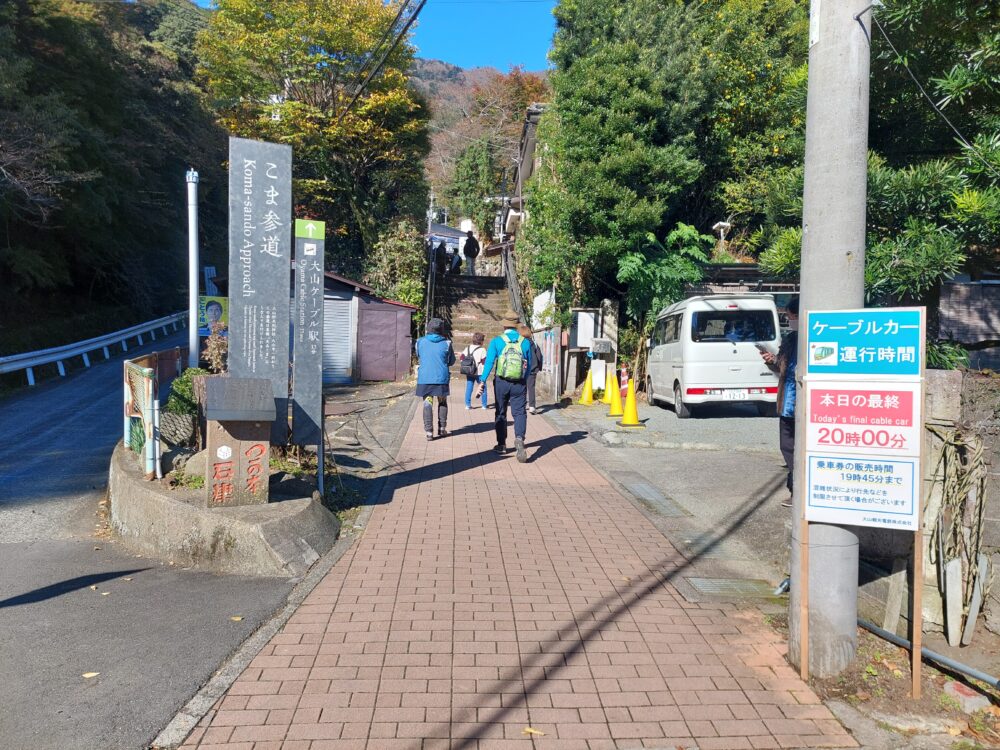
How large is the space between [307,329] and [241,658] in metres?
3.19

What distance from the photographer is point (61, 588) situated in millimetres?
5324

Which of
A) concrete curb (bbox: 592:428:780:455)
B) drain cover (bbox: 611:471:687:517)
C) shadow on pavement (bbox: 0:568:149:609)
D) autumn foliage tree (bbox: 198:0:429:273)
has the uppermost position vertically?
autumn foliage tree (bbox: 198:0:429:273)

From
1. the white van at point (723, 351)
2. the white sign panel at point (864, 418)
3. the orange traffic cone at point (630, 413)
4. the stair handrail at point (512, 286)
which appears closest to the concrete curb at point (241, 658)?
the white sign panel at point (864, 418)

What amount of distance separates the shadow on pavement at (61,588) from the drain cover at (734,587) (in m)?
4.17

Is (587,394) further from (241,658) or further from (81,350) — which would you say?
(81,350)

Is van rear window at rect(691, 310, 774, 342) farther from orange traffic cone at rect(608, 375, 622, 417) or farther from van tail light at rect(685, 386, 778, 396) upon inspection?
orange traffic cone at rect(608, 375, 622, 417)

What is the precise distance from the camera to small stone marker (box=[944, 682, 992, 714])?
3664mm

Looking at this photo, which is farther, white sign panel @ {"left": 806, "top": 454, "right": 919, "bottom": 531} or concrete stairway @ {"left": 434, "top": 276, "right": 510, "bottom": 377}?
concrete stairway @ {"left": 434, "top": 276, "right": 510, "bottom": 377}

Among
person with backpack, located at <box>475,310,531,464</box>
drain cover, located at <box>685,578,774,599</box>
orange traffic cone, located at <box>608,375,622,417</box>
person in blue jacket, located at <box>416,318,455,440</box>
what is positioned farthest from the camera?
orange traffic cone, located at <box>608,375,622,417</box>

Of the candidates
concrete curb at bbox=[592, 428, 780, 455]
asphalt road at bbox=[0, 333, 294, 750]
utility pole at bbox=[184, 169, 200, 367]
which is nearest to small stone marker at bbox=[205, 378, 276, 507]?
asphalt road at bbox=[0, 333, 294, 750]

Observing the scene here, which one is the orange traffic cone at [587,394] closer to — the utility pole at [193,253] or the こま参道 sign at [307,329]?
the utility pole at [193,253]

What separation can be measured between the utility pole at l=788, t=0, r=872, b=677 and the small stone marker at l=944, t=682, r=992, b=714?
0.48 meters

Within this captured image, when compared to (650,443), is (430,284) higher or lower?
higher

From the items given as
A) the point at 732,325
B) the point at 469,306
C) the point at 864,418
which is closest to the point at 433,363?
the point at 732,325
